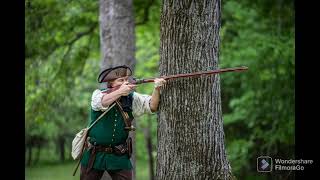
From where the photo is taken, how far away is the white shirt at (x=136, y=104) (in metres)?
6.11

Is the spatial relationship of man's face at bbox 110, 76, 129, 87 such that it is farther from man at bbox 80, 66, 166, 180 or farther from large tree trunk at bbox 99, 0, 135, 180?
large tree trunk at bbox 99, 0, 135, 180

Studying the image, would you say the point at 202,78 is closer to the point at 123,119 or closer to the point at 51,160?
the point at 123,119

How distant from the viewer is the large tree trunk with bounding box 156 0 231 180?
18.9 feet

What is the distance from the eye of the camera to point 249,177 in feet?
39.5

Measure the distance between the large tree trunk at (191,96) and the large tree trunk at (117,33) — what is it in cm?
367

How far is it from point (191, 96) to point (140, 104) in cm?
70

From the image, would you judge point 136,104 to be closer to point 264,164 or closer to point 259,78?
point 264,164

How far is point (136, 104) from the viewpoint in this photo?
20.5ft

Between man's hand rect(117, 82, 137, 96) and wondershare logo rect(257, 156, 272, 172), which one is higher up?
man's hand rect(117, 82, 137, 96)

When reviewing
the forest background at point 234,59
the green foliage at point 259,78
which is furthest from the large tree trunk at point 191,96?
the green foliage at point 259,78

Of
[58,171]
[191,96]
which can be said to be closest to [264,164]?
[191,96]

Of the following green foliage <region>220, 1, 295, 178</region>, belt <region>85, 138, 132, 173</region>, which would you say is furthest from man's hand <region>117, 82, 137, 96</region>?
green foliage <region>220, 1, 295, 178</region>

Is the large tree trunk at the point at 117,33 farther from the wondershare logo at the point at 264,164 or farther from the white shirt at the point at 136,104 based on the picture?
the white shirt at the point at 136,104
